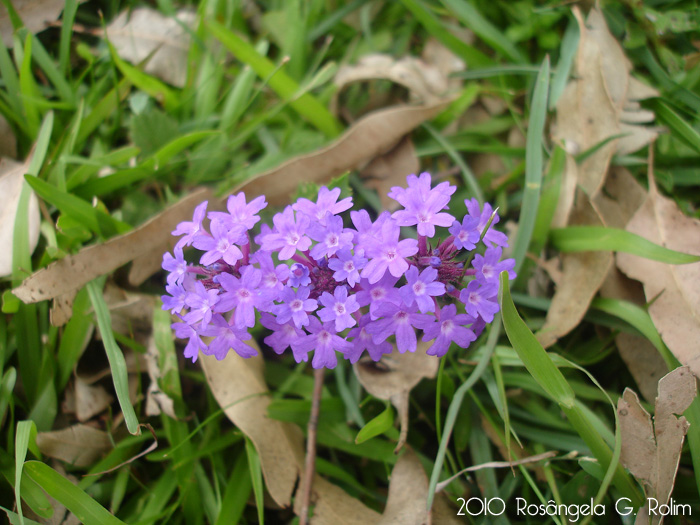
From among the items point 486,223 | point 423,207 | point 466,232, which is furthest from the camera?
point 486,223

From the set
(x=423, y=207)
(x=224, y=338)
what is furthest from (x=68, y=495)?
(x=423, y=207)

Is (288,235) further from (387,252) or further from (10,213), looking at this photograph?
(10,213)

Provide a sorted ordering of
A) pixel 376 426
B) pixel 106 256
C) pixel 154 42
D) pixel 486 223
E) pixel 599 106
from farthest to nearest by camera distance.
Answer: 1. pixel 154 42
2. pixel 599 106
3. pixel 106 256
4. pixel 376 426
5. pixel 486 223

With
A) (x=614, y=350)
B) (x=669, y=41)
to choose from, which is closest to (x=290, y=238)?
→ (x=614, y=350)

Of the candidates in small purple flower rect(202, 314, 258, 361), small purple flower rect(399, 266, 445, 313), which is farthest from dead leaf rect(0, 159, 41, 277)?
small purple flower rect(399, 266, 445, 313)

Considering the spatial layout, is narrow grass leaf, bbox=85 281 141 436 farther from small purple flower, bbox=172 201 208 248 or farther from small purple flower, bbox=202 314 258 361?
small purple flower, bbox=172 201 208 248
